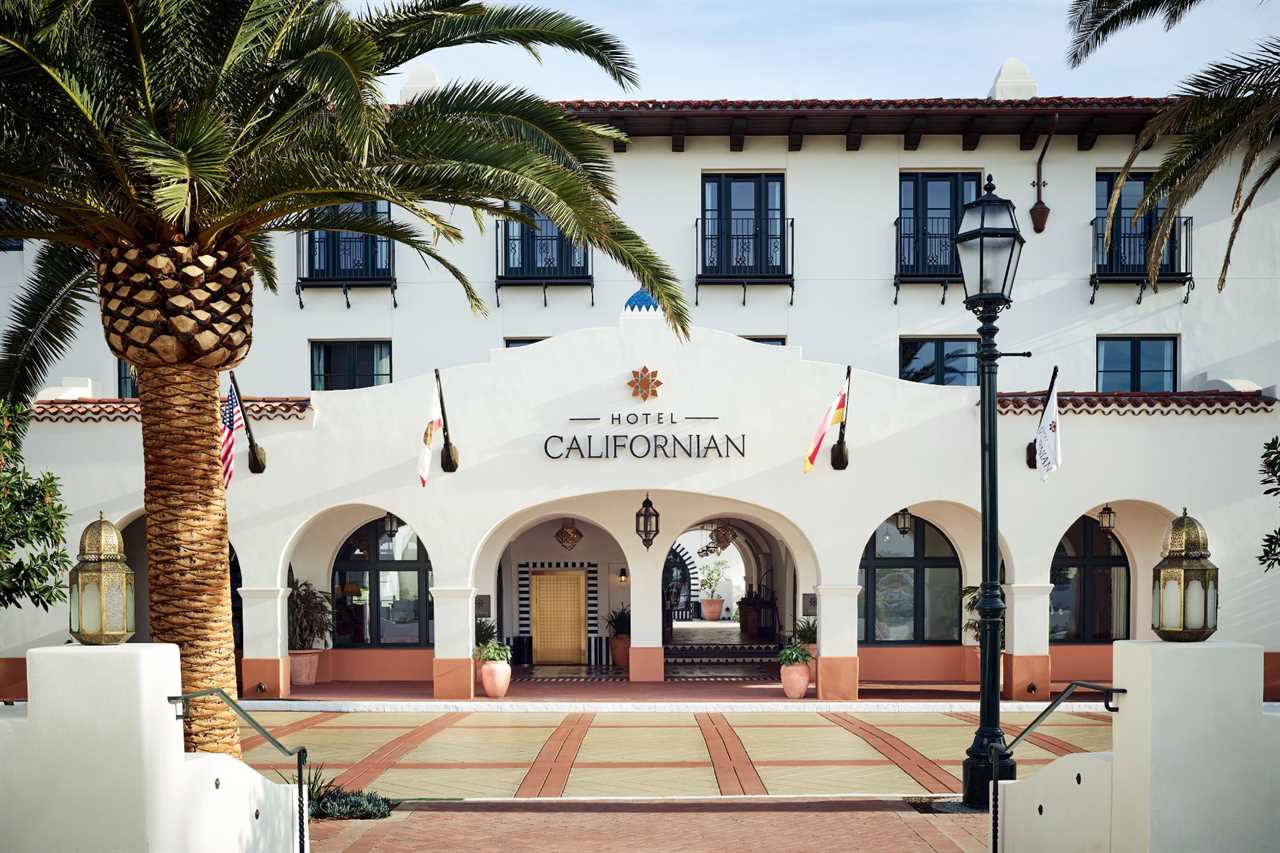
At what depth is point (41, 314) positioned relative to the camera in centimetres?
1277

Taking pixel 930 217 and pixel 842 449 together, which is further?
pixel 930 217

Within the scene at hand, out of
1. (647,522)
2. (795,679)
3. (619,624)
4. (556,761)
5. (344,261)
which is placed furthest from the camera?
(619,624)

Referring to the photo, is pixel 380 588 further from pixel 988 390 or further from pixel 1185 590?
pixel 1185 590

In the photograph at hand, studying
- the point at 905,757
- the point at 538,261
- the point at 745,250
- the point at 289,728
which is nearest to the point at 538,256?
the point at 538,261

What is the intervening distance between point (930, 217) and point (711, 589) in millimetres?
26050

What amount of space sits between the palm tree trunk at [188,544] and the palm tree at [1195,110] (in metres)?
10.3

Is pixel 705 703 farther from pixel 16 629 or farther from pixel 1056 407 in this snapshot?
pixel 16 629

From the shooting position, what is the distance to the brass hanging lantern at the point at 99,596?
25.1ft

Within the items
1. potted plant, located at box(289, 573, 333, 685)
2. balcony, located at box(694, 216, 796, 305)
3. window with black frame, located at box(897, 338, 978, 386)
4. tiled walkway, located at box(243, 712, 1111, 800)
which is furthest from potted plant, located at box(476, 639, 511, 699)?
window with black frame, located at box(897, 338, 978, 386)

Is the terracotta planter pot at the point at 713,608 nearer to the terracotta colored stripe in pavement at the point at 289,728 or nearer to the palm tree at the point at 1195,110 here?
the terracotta colored stripe in pavement at the point at 289,728

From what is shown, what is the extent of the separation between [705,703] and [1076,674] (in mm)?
7690

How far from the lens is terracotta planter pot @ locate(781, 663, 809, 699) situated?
19.8 metres

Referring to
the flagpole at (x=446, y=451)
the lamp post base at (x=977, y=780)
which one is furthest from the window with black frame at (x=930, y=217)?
the lamp post base at (x=977, y=780)

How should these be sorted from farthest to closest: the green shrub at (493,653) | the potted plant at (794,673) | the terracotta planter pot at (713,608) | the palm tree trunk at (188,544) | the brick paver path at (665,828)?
the terracotta planter pot at (713,608) < the green shrub at (493,653) < the potted plant at (794,673) < the brick paver path at (665,828) < the palm tree trunk at (188,544)
